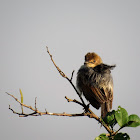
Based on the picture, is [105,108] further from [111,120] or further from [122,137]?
[122,137]

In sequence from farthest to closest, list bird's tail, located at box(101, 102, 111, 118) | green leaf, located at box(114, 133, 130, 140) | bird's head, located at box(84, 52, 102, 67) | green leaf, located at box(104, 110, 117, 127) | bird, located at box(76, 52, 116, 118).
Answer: bird's head, located at box(84, 52, 102, 67)
bird, located at box(76, 52, 116, 118)
bird's tail, located at box(101, 102, 111, 118)
green leaf, located at box(104, 110, 117, 127)
green leaf, located at box(114, 133, 130, 140)

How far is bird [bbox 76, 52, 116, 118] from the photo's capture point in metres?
5.11

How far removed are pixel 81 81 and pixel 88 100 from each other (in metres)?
0.48

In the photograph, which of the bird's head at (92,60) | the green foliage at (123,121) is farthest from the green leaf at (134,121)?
the bird's head at (92,60)

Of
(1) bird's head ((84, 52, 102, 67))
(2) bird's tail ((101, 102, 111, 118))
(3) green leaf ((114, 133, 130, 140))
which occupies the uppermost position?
(1) bird's head ((84, 52, 102, 67))

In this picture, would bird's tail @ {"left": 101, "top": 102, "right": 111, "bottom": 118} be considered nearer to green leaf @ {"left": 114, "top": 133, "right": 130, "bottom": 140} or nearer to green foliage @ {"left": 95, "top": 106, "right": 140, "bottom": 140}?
green foliage @ {"left": 95, "top": 106, "right": 140, "bottom": 140}

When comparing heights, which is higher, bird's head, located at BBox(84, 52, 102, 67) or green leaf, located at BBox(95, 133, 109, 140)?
bird's head, located at BBox(84, 52, 102, 67)

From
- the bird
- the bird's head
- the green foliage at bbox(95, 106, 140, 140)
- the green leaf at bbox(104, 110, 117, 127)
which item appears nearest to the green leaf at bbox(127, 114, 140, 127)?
the green foliage at bbox(95, 106, 140, 140)

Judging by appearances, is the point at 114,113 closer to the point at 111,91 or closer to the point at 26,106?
the point at 26,106

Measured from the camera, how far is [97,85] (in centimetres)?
521

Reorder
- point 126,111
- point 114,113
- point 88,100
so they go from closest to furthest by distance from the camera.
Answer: point 126,111 < point 114,113 < point 88,100

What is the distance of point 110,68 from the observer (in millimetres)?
5535

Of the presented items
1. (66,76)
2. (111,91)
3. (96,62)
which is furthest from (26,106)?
(96,62)

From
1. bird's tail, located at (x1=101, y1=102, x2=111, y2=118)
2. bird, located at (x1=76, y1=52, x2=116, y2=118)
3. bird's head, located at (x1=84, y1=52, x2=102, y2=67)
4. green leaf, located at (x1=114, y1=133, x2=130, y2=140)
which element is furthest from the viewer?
bird's head, located at (x1=84, y1=52, x2=102, y2=67)
